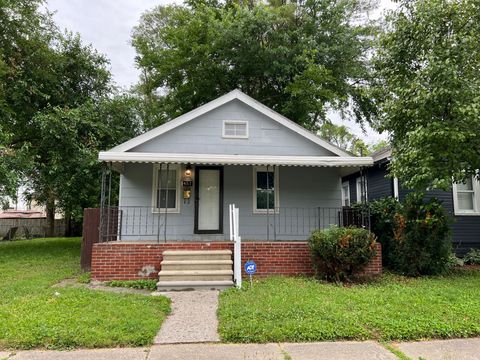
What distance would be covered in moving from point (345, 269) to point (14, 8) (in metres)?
14.1

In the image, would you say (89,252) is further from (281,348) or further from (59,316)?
(281,348)

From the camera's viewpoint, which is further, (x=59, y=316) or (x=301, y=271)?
(x=301, y=271)

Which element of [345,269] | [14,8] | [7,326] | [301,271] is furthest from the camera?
[14,8]

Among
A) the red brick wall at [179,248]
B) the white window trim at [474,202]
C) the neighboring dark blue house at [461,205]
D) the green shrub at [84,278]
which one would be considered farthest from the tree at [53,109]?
the white window trim at [474,202]

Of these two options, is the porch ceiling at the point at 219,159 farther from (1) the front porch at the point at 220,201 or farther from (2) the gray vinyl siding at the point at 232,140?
(2) the gray vinyl siding at the point at 232,140

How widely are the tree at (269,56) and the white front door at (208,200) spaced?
5.75 m

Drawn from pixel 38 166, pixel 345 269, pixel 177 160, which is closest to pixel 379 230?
pixel 345 269

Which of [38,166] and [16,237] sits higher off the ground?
[38,166]

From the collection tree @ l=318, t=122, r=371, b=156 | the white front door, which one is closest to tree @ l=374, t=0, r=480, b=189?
the white front door

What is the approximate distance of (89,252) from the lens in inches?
343

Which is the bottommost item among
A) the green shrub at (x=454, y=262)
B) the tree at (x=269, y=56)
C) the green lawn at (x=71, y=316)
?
the green lawn at (x=71, y=316)

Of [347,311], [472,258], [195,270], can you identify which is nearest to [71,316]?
[195,270]

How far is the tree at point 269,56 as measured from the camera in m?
13.7

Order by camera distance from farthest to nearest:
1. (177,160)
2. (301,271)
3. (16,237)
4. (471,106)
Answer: (16,237), (177,160), (301,271), (471,106)
